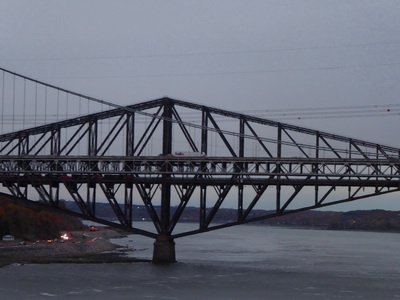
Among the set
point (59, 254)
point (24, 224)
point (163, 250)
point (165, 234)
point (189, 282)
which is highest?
point (24, 224)

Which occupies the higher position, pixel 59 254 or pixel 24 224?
pixel 24 224

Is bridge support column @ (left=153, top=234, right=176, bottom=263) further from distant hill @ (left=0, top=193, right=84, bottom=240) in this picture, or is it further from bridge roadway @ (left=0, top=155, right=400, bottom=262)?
distant hill @ (left=0, top=193, right=84, bottom=240)

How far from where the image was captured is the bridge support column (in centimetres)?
6800

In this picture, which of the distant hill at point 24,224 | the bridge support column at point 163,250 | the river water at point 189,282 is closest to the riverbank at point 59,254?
the river water at point 189,282

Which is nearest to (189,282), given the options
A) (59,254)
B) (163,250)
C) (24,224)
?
(163,250)

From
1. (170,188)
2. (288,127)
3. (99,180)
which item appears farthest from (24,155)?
(288,127)

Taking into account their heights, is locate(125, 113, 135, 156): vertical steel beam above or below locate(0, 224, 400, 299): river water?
above

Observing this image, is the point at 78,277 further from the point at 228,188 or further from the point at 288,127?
the point at 288,127

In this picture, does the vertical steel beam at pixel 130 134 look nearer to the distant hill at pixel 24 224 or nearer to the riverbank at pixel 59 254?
the riverbank at pixel 59 254

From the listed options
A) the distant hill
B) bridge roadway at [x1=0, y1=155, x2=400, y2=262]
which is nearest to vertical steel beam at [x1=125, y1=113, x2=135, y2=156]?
bridge roadway at [x1=0, y1=155, x2=400, y2=262]

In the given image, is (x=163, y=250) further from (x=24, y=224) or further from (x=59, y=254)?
(x=24, y=224)

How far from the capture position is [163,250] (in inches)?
2677

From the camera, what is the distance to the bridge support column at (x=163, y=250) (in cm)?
6800

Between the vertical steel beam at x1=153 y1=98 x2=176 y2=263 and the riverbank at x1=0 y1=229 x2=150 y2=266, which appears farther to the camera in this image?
the riverbank at x1=0 y1=229 x2=150 y2=266
